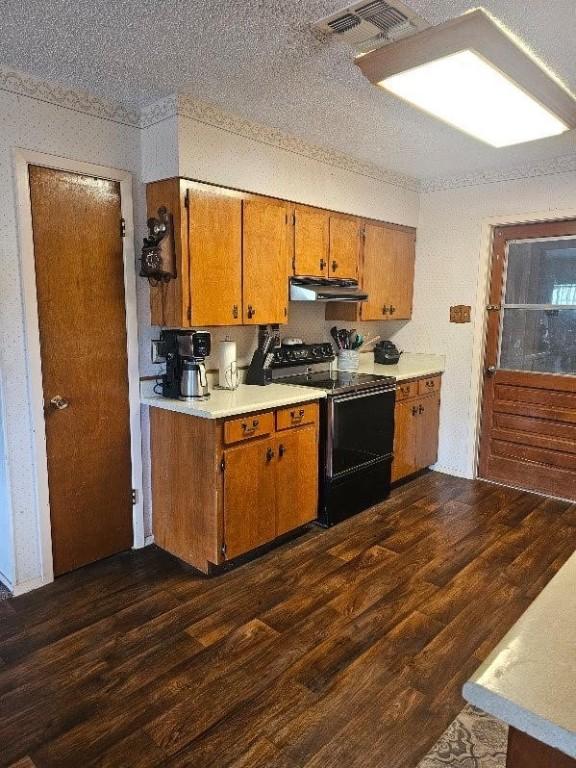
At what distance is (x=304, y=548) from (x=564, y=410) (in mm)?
2213

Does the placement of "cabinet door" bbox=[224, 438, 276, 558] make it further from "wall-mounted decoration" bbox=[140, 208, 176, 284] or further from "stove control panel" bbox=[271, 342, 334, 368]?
"wall-mounted decoration" bbox=[140, 208, 176, 284]

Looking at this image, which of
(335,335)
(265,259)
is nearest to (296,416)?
(265,259)

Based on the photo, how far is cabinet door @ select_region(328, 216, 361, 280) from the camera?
359 centimetres

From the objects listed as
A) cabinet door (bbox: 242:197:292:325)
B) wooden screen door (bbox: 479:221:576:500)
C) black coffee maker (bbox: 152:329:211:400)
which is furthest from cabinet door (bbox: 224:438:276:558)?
wooden screen door (bbox: 479:221:576:500)

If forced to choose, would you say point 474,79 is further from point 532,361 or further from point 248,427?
point 532,361

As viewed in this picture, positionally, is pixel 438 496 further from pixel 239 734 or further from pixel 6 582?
pixel 6 582

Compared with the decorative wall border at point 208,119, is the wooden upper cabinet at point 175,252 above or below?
below

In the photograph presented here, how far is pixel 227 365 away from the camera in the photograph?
309cm

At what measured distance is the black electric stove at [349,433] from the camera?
3240 mm

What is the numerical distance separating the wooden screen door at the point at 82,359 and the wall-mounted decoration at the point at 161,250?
19 centimetres

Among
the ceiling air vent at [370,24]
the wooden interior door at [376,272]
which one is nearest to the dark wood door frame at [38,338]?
the ceiling air vent at [370,24]

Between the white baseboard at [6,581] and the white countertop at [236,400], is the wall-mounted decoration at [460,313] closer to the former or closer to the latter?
the white countertop at [236,400]

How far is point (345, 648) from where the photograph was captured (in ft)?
7.13

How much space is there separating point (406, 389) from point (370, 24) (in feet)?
8.36
